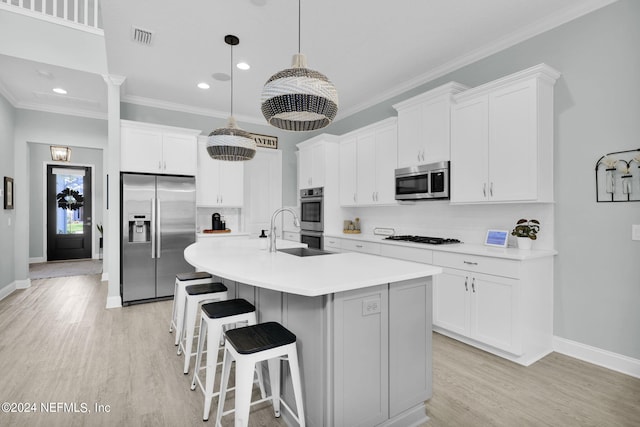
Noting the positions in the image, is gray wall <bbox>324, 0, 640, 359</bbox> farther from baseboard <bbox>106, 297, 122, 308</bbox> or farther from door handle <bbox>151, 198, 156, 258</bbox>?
baseboard <bbox>106, 297, 122, 308</bbox>

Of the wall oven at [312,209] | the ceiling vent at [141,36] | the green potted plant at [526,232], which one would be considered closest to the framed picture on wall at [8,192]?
the ceiling vent at [141,36]

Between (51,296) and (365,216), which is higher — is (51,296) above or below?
below

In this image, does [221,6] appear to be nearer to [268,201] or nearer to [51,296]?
[268,201]

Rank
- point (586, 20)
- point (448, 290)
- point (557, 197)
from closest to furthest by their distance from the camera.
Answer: point (586, 20), point (557, 197), point (448, 290)

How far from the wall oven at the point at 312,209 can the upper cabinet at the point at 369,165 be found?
1.24 ft

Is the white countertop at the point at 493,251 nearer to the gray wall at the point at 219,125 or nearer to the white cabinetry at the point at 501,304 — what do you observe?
the white cabinetry at the point at 501,304

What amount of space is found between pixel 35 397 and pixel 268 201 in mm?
4331

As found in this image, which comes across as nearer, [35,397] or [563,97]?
[35,397]

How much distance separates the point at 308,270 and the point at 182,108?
4467mm

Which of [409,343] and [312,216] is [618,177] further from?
[312,216]

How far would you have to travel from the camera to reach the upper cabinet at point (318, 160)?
5.06 metres

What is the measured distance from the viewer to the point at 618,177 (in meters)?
2.50

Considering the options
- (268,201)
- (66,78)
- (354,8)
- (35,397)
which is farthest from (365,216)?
(66,78)

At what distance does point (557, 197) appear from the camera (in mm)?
2842
